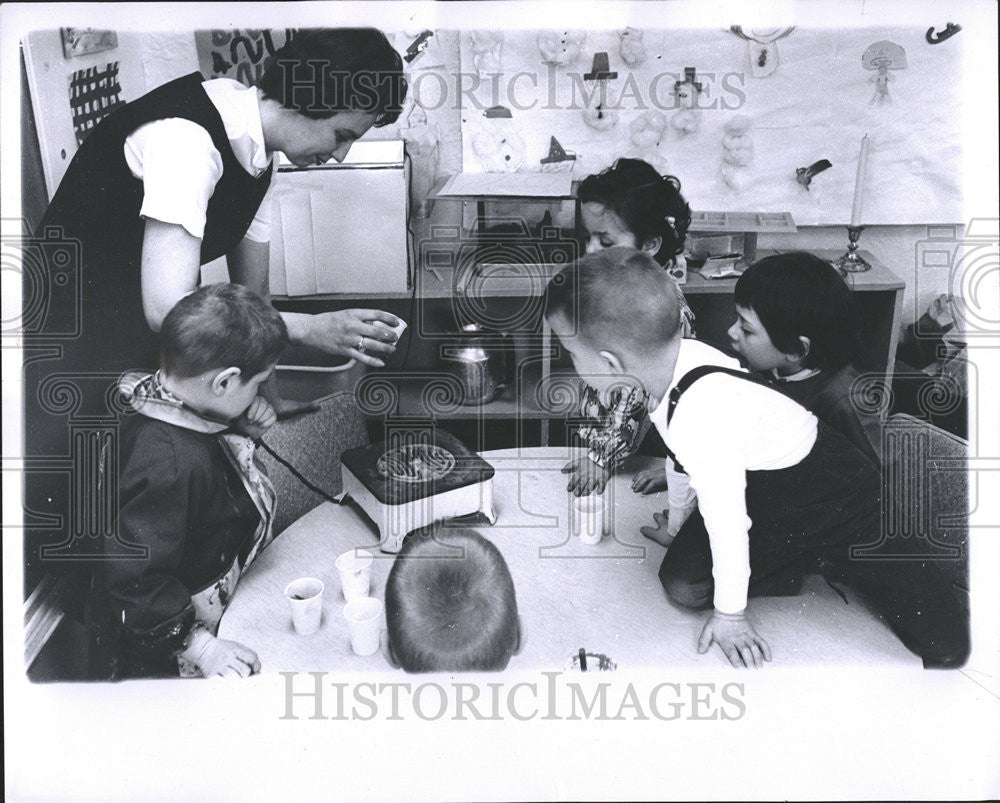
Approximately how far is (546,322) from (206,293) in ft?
1.80

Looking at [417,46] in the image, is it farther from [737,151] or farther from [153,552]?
[153,552]

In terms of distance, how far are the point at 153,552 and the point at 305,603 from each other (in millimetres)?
249

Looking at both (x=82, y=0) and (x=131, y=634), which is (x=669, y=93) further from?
(x=131, y=634)

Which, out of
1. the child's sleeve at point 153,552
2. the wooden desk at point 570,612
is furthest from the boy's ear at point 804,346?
the child's sleeve at point 153,552

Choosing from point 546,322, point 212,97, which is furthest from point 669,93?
point 212,97

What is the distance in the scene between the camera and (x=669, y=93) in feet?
5.22

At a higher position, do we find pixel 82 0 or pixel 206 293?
pixel 82 0

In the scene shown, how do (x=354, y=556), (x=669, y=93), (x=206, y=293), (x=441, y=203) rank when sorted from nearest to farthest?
(x=206, y=293)
(x=354, y=556)
(x=669, y=93)
(x=441, y=203)

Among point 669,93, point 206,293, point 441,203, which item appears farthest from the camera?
point 441,203

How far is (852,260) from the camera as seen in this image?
1.64m

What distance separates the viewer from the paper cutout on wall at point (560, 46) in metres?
1.50

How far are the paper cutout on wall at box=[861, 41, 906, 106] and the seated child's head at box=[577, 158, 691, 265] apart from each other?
378 mm

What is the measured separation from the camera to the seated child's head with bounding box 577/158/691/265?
5.10 feet

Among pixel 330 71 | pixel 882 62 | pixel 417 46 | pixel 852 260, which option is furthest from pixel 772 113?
pixel 330 71
